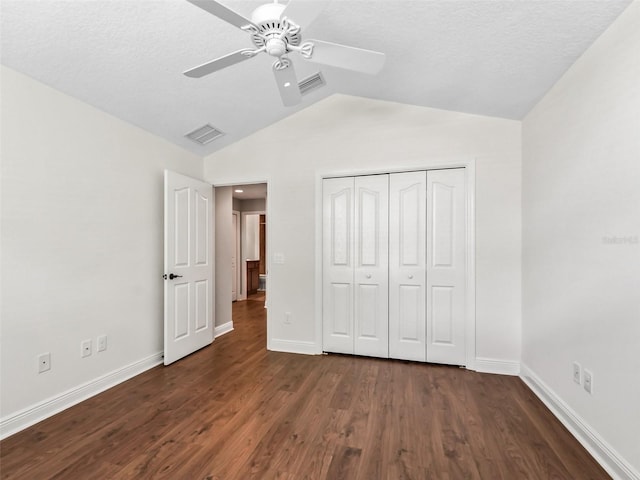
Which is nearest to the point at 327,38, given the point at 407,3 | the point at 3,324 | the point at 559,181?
the point at 407,3

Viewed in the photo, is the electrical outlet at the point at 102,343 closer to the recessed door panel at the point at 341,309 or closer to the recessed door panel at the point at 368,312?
the recessed door panel at the point at 341,309

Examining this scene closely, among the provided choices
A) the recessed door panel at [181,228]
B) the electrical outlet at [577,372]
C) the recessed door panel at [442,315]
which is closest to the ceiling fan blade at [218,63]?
the recessed door panel at [181,228]

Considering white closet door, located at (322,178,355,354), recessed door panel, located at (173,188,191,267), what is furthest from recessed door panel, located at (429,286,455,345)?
recessed door panel, located at (173,188,191,267)

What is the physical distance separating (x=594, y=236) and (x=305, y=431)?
2140mm

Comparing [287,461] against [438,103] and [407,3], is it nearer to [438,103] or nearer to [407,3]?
[407,3]

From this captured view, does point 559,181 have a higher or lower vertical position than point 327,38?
lower

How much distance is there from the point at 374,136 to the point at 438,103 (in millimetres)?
679

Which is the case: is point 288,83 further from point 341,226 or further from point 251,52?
point 341,226

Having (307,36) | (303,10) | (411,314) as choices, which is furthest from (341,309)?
(303,10)

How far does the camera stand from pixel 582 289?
6.22ft

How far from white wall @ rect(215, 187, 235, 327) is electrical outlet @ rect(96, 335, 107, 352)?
61.7 inches

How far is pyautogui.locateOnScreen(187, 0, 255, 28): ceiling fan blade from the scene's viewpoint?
123 cm

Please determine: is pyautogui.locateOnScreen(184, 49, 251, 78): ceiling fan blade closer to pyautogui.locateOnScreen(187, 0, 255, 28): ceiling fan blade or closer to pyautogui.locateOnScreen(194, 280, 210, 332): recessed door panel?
pyautogui.locateOnScreen(187, 0, 255, 28): ceiling fan blade

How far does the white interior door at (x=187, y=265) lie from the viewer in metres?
3.11
